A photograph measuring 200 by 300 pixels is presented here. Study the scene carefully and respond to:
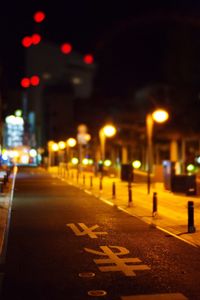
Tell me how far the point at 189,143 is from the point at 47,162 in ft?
137

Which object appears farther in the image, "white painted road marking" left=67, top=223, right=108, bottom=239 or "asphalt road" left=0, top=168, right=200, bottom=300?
"white painted road marking" left=67, top=223, right=108, bottom=239

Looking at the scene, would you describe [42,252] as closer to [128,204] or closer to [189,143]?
[128,204]

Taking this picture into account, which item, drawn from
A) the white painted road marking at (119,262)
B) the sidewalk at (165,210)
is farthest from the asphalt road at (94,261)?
the sidewalk at (165,210)

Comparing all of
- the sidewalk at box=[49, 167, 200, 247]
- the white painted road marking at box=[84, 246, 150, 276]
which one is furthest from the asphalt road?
the sidewalk at box=[49, 167, 200, 247]

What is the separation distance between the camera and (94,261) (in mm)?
10273

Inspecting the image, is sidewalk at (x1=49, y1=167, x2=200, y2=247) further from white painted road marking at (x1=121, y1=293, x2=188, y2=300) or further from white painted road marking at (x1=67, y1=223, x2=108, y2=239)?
white painted road marking at (x1=121, y1=293, x2=188, y2=300)

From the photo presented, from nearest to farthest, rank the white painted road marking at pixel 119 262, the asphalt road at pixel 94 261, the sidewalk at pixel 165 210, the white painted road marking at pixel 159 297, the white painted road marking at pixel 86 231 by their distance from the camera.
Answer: the white painted road marking at pixel 159 297
the asphalt road at pixel 94 261
the white painted road marking at pixel 119 262
the white painted road marking at pixel 86 231
the sidewalk at pixel 165 210

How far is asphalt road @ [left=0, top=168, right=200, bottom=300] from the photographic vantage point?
7957 mm

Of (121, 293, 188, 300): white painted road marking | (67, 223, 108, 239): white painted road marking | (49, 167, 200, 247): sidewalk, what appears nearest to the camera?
(121, 293, 188, 300): white painted road marking

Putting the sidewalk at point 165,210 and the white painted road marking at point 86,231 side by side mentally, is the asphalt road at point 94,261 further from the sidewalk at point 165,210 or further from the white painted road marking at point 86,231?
the sidewalk at point 165,210

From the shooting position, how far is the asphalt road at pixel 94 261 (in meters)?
7.96

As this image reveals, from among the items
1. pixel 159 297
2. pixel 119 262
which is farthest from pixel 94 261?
pixel 159 297

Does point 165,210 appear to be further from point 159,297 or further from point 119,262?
point 159,297

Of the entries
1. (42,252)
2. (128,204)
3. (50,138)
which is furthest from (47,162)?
(42,252)
